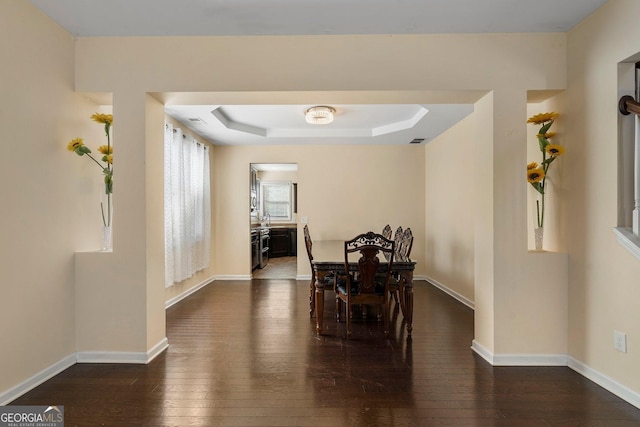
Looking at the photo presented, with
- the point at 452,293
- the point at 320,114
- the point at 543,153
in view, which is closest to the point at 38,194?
the point at 320,114

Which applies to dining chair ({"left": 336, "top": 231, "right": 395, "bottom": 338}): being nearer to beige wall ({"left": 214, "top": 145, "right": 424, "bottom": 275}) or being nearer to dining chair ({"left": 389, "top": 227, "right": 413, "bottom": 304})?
dining chair ({"left": 389, "top": 227, "right": 413, "bottom": 304})

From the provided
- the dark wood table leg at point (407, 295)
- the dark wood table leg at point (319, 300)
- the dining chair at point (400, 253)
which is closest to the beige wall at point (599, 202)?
the dark wood table leg at point (407, 295)

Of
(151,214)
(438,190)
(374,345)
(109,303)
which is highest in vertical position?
(438,190)

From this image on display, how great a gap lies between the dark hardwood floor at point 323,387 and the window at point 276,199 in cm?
615

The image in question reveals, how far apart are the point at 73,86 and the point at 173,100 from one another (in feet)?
2.43

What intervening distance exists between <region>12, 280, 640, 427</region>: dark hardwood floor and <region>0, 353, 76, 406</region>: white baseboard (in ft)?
0.17

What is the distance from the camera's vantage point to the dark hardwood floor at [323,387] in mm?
1803

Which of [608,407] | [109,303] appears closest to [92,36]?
[109,303]

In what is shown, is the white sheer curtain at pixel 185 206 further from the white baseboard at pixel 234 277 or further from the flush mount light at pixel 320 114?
the flush mount light at pixel 320 114

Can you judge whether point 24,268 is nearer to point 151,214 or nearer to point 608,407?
point 151,214

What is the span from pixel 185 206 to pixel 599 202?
14.4 feet

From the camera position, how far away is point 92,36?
8.21 ft

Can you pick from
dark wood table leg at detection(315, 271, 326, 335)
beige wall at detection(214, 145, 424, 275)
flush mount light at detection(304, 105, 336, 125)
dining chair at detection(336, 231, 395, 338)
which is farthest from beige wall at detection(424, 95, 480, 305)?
dark wood table leg at detection(315, 271, 326, 335)

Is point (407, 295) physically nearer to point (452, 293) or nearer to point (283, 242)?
point (452, 293)
